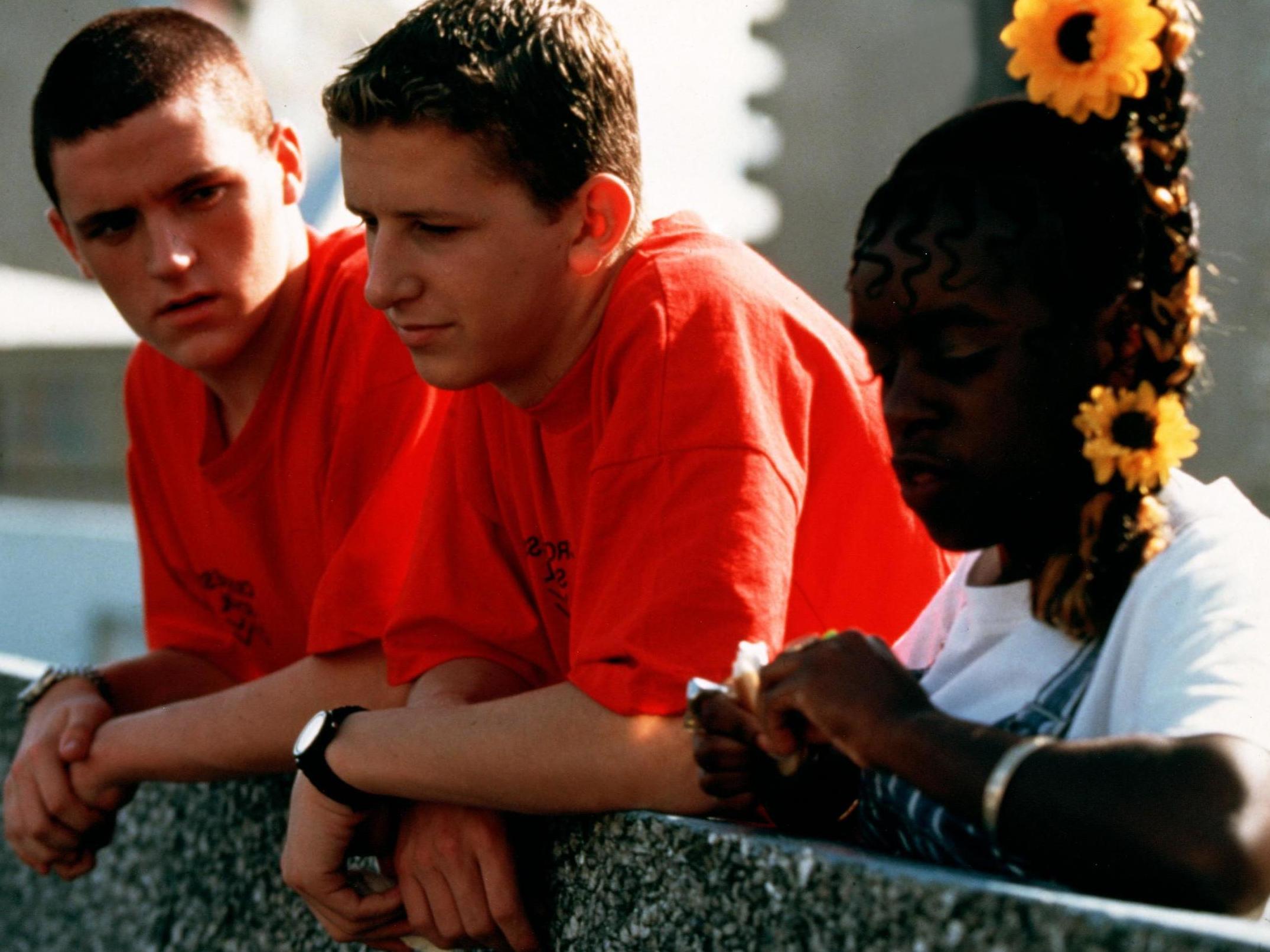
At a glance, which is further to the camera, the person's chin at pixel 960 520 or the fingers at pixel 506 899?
the fingers at pixel 506 899

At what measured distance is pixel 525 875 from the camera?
2.16m

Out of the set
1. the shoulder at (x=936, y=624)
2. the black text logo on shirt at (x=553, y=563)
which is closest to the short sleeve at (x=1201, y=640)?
the shoulder at (x=936, y=624)

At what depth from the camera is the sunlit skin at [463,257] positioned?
225 cm

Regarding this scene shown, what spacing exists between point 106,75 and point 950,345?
1999 millimetres

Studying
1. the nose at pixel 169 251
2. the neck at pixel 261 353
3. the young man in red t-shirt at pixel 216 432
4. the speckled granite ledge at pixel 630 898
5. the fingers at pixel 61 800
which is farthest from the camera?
the neck at pixel 261 353

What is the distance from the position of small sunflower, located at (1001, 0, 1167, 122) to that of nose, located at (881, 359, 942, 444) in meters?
0.31

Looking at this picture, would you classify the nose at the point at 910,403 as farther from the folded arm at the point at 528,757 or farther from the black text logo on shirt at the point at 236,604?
the black text logo on shirt at the point at 236,604

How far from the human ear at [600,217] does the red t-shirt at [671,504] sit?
0.05 metres

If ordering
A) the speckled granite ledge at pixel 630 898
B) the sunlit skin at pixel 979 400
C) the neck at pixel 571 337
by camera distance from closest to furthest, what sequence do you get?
the speckled granite ledge at pixel 630 898 → the sunlit skin at pixel 979 400 → the neck at pixel 571 337

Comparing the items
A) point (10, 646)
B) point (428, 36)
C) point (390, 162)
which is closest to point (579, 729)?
point (390, 162)

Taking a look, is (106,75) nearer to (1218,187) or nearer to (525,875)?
(525,875)

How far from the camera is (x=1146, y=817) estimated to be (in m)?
1.39

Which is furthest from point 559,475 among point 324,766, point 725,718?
point 725,718

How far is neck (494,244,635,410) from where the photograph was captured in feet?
7.66
